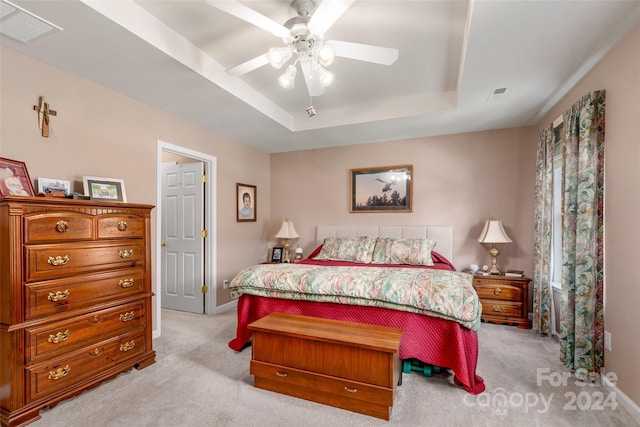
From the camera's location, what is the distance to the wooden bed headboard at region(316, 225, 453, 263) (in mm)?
4152

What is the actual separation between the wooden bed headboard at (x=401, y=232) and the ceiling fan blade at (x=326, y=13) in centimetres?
314

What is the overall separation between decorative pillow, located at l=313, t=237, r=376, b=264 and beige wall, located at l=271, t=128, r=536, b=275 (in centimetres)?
61

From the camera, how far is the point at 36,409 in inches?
73.1

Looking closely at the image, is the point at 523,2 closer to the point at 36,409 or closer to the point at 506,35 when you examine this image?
the point at 506,35

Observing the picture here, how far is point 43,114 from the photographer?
230 centimetres

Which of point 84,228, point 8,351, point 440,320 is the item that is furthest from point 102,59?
point 440,320

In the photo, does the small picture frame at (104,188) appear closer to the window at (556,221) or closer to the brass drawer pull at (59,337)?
the brass drawer pull at (59,337)

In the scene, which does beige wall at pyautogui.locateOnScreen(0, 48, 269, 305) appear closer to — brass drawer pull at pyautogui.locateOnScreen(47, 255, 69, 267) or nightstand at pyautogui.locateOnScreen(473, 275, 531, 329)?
brass drawer pull at pyautogui.locateOnScreen(47, 255, 69, 267)

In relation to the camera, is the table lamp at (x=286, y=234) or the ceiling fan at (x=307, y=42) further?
the table lamp at (x=286, y=234)

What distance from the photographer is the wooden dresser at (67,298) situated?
181cm

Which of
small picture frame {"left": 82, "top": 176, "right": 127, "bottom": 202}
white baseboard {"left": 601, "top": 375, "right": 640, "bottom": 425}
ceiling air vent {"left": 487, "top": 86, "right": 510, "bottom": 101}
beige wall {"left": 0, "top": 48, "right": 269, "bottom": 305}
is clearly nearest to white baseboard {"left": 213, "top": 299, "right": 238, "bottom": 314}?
beige wall {"left": 0, "top": 48, "right": 269, "bottom": 305}

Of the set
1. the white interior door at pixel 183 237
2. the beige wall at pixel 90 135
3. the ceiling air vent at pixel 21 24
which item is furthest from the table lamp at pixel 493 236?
the ceiling air vent at pixel 21 24

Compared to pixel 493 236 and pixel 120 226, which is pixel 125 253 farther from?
pixel 493 236

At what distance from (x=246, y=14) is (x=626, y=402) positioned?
3.42 metres
